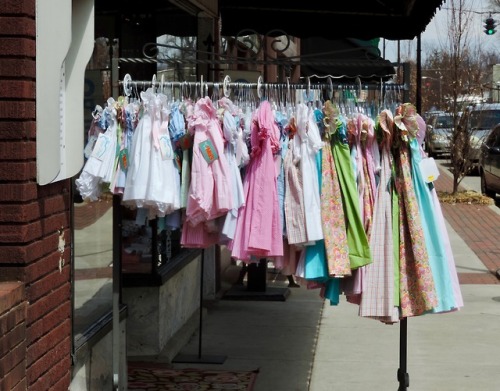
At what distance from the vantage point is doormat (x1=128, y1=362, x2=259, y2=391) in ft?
20.7

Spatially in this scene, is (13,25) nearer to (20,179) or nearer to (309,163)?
(20,179)

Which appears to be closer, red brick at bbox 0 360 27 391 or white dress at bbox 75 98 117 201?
red brick at bbox 0 360 27 391

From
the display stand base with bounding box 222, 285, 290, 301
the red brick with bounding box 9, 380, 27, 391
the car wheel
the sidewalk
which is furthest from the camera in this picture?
the car wheel

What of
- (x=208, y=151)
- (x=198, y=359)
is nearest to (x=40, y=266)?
(x=208, y=151)

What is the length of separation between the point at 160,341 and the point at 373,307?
8.58ft

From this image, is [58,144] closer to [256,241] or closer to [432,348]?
[256,241]

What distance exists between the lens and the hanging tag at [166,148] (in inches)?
180

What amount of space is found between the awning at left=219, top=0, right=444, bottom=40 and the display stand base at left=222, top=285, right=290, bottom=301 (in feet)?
9.05

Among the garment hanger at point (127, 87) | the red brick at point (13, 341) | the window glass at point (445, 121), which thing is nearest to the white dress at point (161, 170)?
the garment hanger at point (127, 87)

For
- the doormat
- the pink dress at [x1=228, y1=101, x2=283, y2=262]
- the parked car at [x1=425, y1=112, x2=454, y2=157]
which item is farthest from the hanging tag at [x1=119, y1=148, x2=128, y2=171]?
the parked car at [x1=425, y1=112, x2=454, y2=157]

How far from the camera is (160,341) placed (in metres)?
6.76

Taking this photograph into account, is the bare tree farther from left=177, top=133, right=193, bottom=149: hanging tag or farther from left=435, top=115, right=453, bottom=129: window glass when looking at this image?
left=177, top=133, right=193, bottom=149: hanging tag

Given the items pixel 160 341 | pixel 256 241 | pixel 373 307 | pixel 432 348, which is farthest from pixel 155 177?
pixel 432 348

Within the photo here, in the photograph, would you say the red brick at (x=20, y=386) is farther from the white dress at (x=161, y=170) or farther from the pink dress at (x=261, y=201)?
the pink dress at (x=261, y=201)
